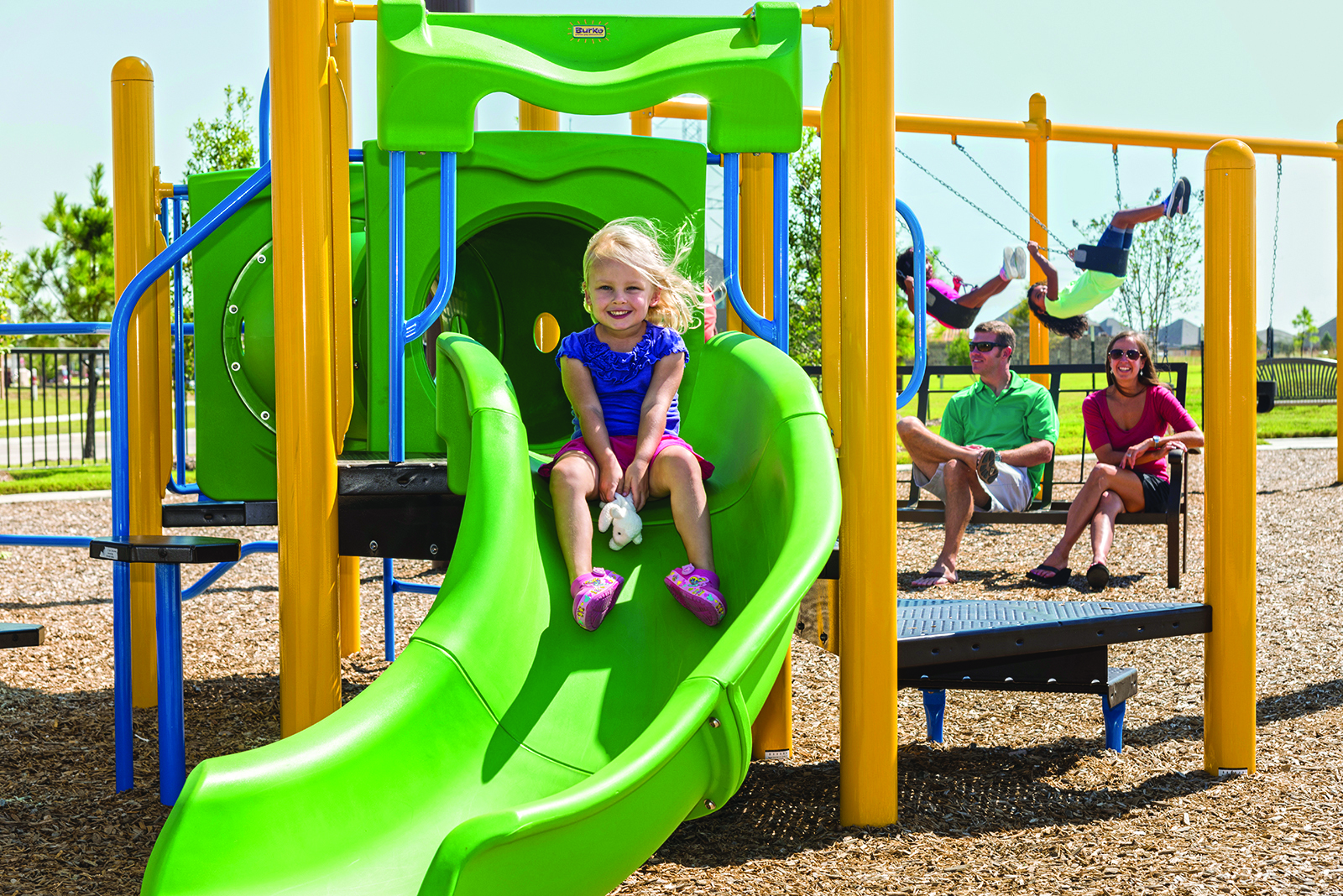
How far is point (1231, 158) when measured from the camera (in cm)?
328

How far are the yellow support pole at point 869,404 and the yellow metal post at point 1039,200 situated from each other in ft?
19.6

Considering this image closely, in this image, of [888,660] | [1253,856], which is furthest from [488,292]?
[1253,856]

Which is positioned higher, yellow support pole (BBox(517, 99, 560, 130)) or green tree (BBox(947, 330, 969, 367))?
green tree (BBox(947, 330, 969, 367))

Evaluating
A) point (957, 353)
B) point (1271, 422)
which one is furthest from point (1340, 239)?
point (957, 353)

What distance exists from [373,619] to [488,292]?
195cm

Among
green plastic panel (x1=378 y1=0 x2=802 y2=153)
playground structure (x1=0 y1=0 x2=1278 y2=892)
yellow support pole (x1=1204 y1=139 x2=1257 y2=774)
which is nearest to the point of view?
playground structure (x1=0 y1=0 x2=1278 y2=892)

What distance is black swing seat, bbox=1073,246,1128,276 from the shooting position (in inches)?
330

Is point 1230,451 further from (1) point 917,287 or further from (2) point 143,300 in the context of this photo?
(2) point 143,300

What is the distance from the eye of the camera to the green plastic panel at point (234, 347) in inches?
144

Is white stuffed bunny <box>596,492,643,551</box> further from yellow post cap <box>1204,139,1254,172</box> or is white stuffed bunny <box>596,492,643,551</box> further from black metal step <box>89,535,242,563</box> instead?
yellow post cap <box>1204,139,1254,172</box>

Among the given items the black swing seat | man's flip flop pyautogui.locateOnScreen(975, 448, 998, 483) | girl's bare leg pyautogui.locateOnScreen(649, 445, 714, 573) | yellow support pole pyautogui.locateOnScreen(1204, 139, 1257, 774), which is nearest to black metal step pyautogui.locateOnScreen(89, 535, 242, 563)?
girl's bare leg pyautogui.locateOnScreen(649, 445, 714, 573)

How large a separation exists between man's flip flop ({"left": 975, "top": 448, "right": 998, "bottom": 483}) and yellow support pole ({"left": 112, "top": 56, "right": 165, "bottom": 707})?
4054mm

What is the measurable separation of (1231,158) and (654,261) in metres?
1.71

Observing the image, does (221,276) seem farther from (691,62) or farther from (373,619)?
(373,619)
